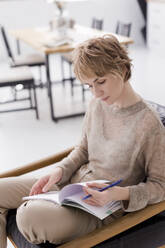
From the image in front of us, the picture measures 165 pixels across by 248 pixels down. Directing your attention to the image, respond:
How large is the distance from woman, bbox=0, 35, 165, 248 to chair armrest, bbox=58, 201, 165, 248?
0.08 ft

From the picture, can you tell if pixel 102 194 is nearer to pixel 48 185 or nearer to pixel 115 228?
pixel 115 228

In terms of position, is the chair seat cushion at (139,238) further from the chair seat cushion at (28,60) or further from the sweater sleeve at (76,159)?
the chair seat cushion at (28,60)

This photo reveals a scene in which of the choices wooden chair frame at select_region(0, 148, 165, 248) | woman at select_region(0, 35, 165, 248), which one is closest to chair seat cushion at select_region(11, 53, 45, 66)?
woman at select_region(0, 35, 165, 248)

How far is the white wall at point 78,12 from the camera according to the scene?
5465 mm

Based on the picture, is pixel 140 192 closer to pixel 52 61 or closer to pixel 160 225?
pixel 160 225

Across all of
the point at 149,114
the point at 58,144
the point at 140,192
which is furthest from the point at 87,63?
the point at 58,144

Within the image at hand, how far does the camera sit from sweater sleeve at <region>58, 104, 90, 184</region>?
1336mm

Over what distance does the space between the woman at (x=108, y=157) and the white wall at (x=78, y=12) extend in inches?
186

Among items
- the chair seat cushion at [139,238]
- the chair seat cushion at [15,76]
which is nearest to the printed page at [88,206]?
the chair seat cushion at [139,238]

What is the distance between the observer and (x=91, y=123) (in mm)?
1314

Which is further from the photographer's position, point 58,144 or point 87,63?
point 58,144

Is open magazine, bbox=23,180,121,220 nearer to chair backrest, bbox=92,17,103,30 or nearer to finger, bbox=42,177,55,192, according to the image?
finger, bbox=42,177,55,192

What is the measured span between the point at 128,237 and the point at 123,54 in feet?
2.11

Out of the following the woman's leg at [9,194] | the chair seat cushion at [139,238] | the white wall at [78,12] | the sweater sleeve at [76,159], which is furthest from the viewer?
the white wall at [78,12]
